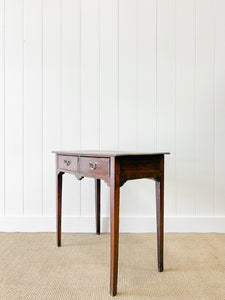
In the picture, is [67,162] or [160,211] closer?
[160,211]

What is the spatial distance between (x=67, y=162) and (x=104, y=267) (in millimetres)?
713

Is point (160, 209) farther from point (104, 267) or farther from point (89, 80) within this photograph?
point (89, 80)

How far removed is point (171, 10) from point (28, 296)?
235 cm

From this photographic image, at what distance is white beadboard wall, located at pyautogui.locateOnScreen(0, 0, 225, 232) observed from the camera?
7.58ft

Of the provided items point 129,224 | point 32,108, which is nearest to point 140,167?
point 129,224

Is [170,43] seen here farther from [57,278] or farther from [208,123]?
[57,278]

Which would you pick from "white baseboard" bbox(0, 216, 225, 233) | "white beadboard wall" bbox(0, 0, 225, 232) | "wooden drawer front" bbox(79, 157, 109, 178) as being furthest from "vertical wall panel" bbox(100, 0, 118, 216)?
"wooden drawer front" bbox(79, 157, 109, 178)

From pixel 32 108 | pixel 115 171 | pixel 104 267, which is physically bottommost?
pixel 104 267

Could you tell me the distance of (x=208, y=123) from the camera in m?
2.31

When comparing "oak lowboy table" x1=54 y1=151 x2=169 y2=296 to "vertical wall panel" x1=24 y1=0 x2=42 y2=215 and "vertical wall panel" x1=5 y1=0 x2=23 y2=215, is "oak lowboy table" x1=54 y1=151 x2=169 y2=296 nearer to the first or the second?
"vertical wall panel" x1=24 y1=0 x2=42 y2=215

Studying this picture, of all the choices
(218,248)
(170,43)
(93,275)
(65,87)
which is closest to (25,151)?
(65,87)

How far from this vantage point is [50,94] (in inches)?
93.0

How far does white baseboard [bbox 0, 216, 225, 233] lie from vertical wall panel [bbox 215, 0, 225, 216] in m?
0.14

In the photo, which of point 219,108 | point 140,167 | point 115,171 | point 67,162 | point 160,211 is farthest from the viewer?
point 219,108
